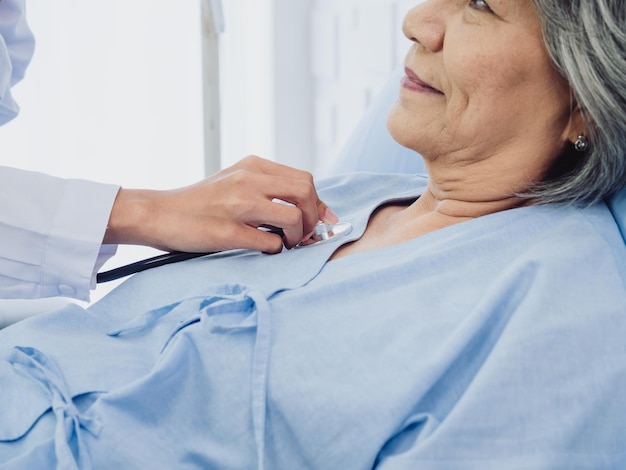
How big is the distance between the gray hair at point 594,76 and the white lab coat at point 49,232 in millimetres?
685

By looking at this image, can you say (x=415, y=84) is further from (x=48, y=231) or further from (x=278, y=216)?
(x=48, y=231)

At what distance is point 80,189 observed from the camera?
1.38 m

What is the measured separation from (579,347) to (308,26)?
2500 mm

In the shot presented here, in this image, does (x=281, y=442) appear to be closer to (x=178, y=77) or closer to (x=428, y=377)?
(x=428, y=377)

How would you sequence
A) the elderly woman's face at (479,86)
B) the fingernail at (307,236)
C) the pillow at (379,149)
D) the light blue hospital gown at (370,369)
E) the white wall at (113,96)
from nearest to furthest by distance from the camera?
the light blue hospital gown at (370,369), the elderly woman's face at (479,86), the fingernail at (307,236), the pillow at (379,149), the white wall at (113,96)

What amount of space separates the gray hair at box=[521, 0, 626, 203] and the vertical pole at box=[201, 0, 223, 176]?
1796mm

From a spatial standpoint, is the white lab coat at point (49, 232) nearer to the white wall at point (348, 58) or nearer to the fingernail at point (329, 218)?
the fingernail at point (329, 218)

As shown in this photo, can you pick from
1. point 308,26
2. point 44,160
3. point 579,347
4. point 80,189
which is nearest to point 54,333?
point 80,189

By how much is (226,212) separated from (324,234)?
16 cm

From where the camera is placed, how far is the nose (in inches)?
50.8

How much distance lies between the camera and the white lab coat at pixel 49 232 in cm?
136

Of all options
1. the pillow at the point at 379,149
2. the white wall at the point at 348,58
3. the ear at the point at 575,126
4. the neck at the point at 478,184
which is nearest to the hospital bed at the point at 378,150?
the pillow at the point at 379,149

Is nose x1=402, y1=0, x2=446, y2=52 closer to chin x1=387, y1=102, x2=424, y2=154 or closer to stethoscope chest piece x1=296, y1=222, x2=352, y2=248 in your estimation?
chin x1=387, y1=102, x2=424, y2=154

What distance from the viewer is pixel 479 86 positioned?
4.07ft
